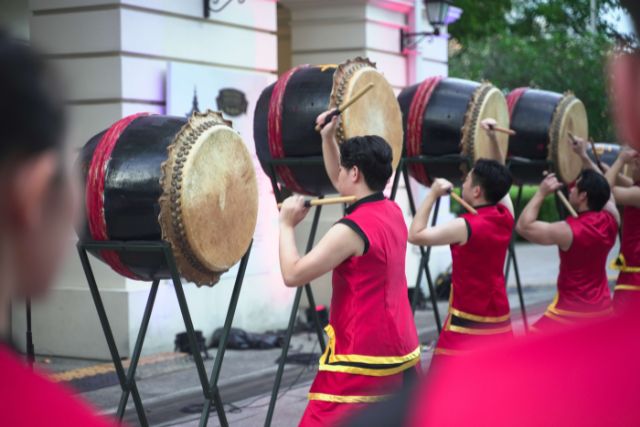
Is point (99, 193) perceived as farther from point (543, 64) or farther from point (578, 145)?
point (543, 64)

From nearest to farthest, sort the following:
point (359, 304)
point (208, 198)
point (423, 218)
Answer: point (359, 304) → point (208, 198) → point (423, 218)

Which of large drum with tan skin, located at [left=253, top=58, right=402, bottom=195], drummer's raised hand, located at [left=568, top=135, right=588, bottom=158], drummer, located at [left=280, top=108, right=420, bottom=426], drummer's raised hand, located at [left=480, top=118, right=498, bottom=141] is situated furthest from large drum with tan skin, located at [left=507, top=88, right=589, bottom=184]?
drummer, located at [left=280, top=108, right=420, bottom=426]

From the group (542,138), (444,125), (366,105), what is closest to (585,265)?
(444,125)

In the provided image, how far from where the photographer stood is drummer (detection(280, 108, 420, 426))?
400cm

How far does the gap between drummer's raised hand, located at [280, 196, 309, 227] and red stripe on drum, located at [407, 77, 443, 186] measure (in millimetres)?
3134

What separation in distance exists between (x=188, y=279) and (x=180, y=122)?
67 cm

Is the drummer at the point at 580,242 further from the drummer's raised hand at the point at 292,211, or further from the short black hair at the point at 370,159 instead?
the drummer's raised hand at the point at 292,211

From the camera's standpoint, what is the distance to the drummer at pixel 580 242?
6.59 m

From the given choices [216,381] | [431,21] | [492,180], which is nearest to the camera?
[216,381]

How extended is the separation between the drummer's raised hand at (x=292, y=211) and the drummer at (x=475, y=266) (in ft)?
4.95

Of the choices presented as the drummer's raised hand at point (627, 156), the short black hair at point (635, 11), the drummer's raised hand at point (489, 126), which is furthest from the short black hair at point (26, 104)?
the drummer's raised hand at point (627, 156)

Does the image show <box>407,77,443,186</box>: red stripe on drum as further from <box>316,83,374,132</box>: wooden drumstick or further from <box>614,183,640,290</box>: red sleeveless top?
<box>316,83,374,132</box>: wooden drumstick

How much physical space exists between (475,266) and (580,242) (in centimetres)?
119

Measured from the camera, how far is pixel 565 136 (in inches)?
355
